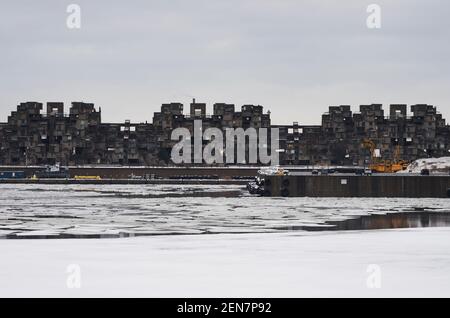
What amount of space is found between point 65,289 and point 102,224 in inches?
679

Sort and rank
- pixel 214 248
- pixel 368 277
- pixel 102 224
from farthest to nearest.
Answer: pixel 102 224 < pixel 214 248 < pixel 368 277

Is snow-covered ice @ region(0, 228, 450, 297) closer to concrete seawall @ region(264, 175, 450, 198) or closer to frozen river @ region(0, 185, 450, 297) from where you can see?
frozen river @ region(0, 185, 450, 297)

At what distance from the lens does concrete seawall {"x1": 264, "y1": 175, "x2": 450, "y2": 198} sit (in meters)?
64.5

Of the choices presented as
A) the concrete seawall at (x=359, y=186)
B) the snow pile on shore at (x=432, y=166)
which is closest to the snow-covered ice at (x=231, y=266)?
the concrete seawall at (x=359, y=186)

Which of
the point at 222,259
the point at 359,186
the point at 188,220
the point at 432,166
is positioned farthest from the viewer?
the point at 432,166

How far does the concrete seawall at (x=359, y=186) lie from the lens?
212ft

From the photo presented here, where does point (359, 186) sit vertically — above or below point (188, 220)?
below

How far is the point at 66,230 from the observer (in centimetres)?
2888

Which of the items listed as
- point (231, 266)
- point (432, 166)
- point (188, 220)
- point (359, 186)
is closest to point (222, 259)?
point (231, 266)

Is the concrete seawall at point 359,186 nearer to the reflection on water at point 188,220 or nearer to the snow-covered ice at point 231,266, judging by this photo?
the reflection on water at point 188,220

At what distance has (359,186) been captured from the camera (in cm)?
6600

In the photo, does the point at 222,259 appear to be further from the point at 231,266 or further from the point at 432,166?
the point at 432,166
